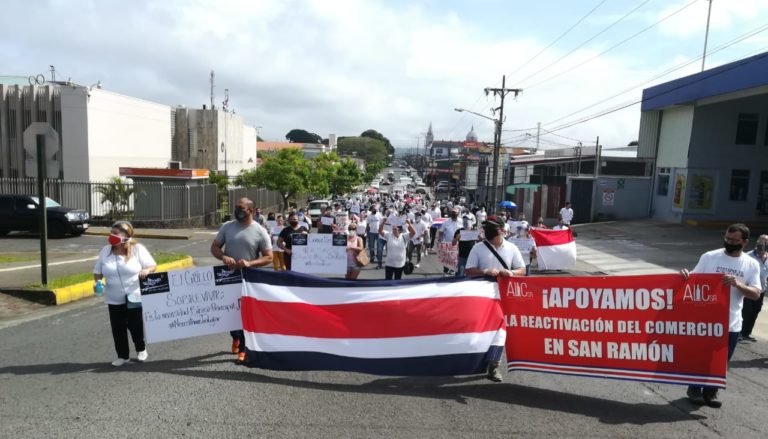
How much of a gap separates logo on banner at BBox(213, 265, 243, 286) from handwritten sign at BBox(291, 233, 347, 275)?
599 centimetres

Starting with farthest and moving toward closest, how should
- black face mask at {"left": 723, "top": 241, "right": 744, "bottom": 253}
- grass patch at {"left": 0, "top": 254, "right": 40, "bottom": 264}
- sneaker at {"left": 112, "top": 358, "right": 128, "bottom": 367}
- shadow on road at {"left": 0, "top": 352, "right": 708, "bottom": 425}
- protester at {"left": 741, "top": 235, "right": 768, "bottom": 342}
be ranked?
grass patch at {"left": 0, "top": 254, "right": 40, "bottom": 264}
protester at {"left": 741, "top": 235, "right": 768, "bottom": 342}
sneaker at {"left": 112, "top": 358, "right": 128, "bottom": 367}
black face mask at {"left": 723, "top": 241, "right": 744, "bottom": 253}
shadow on road at {"left": 0, "top": 352, "right": 708, "bottom": 425}

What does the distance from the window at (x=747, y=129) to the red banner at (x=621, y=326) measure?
2670 cm

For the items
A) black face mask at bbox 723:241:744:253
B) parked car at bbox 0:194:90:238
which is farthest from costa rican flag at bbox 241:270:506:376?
parked car at bbox 0:194:90:238

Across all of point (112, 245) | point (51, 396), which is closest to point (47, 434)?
point (51, 396)

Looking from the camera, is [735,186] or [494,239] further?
[735,186]

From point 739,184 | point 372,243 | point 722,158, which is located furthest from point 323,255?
point 739,184

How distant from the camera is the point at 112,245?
5875 mm

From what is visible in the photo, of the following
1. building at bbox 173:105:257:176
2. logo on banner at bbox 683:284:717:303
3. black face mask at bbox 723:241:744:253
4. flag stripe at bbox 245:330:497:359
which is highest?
building at bbox 173:105:257:176

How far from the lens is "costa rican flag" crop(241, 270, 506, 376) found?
5613mm

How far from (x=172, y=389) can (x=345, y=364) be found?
166cm

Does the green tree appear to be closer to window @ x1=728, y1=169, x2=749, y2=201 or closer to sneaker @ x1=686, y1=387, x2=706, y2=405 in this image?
sneaker @ x1=686, y1=387, x2=706, y2=405

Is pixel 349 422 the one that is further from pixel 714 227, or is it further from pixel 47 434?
pixel 714 227

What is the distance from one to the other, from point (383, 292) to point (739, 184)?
92.4 ft

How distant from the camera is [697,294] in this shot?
5.35 m
